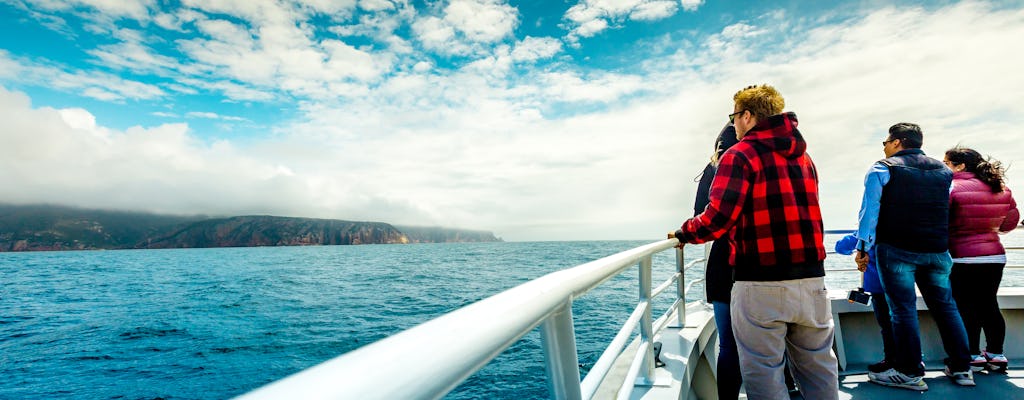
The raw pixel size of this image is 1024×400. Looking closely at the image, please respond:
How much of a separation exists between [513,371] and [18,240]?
21547 cm

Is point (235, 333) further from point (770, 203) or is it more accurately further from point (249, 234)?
point (249, 234)

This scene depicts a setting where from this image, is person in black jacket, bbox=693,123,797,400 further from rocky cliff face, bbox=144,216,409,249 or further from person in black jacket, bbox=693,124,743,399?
rocky cliff face, bbox=144,216,409,249

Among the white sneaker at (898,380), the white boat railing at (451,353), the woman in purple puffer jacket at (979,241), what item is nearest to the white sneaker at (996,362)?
the woman in purple puffer jacket at (979,241)

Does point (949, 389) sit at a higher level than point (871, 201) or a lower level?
lower

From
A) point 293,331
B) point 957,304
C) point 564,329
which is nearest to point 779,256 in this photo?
point 564,329

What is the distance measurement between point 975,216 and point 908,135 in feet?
2.97

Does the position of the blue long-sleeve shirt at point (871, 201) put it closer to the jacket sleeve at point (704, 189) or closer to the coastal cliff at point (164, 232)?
the jacket sleeve at point (704, 189)

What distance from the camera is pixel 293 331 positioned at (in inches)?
768

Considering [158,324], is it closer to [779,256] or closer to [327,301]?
[327,301]

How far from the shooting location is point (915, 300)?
2975 millimetres

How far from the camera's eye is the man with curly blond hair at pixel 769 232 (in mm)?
1897

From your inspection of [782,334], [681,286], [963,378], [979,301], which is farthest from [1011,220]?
[782,334]

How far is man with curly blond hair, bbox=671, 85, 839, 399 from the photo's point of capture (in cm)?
190

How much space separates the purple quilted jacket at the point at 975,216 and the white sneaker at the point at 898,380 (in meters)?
0.89
